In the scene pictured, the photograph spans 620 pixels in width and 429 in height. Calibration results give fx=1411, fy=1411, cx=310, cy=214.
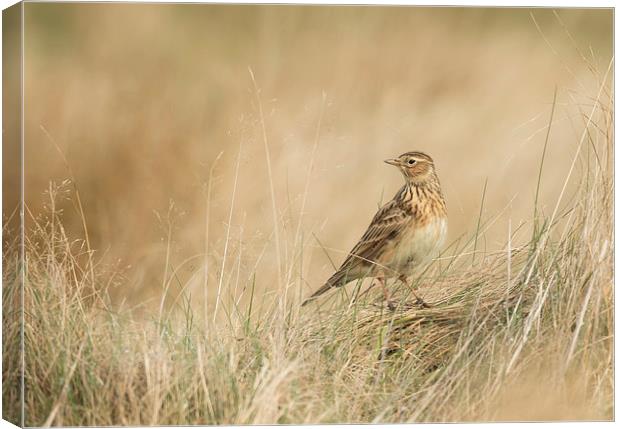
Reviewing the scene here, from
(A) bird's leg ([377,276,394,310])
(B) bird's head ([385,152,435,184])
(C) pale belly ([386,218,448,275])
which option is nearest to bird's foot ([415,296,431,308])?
(A) bird's leg ([377,276,394,310])

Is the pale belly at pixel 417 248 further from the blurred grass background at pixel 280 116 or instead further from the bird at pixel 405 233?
the blurred grass background at pixel 280 116

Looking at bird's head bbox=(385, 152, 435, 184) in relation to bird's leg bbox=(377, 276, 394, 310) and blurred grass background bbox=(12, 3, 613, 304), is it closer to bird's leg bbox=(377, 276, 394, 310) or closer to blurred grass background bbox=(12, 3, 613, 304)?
blurred grass background bbox=(12, 3, 613, 304)

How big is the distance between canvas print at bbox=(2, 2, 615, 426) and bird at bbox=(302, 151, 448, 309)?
0.05ft

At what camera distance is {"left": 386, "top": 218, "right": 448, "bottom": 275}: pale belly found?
8.79 metres

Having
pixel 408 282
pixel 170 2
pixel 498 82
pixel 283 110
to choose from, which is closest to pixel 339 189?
pixel 283 110

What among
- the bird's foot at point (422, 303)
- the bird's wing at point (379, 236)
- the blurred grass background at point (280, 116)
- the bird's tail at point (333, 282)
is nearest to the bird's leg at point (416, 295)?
the bird's foot at point (422, 303)

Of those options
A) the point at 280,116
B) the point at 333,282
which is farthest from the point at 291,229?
the point at 280,116

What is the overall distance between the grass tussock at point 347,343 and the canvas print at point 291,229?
0.05 feet

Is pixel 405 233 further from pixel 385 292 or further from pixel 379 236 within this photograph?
pixel 385 292

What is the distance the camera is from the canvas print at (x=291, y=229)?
308 inches

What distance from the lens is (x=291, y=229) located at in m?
8.86

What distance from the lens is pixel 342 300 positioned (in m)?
8.41

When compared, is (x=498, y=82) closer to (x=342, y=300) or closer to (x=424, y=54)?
(x=424, y=54)

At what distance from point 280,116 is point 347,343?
2.75m
